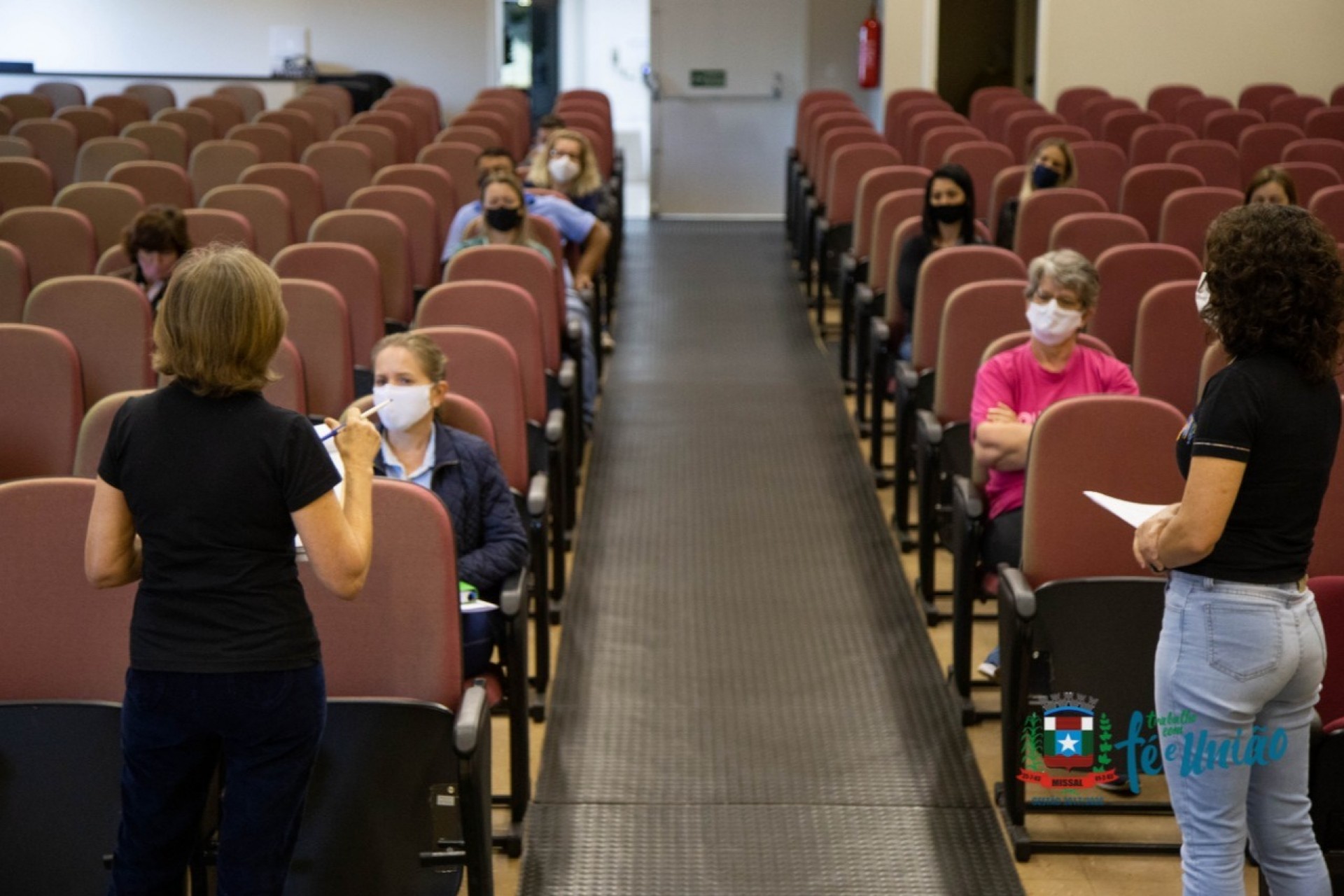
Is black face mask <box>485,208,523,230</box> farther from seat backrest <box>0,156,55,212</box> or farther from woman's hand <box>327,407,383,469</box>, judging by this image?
woman's hand <box>327,407,383,469</box>

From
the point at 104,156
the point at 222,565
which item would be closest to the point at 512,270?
the point at 222,565

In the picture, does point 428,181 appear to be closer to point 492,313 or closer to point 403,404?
point 492,313

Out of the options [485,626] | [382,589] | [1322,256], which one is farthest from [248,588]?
[1322,256]

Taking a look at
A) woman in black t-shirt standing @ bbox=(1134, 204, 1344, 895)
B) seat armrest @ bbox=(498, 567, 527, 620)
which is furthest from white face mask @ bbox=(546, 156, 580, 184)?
woman in black t-shirt standing @ bbox=(1134, 204, 1344, 895)

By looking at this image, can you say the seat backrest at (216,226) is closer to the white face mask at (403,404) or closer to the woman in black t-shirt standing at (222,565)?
the white face mask at (403,404)

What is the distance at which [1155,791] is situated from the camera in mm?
3338

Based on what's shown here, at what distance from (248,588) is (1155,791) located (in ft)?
7.08

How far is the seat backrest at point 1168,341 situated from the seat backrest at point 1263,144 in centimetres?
463

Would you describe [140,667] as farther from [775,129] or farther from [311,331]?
[775,129]

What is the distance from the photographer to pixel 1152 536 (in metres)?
2.19

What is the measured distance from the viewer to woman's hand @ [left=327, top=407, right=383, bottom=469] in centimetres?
214

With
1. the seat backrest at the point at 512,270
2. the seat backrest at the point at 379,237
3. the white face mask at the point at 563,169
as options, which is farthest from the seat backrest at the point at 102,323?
the white face mask at the point at 563,169

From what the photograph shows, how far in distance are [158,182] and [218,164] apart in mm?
891

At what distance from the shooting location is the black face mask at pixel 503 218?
5.38m
